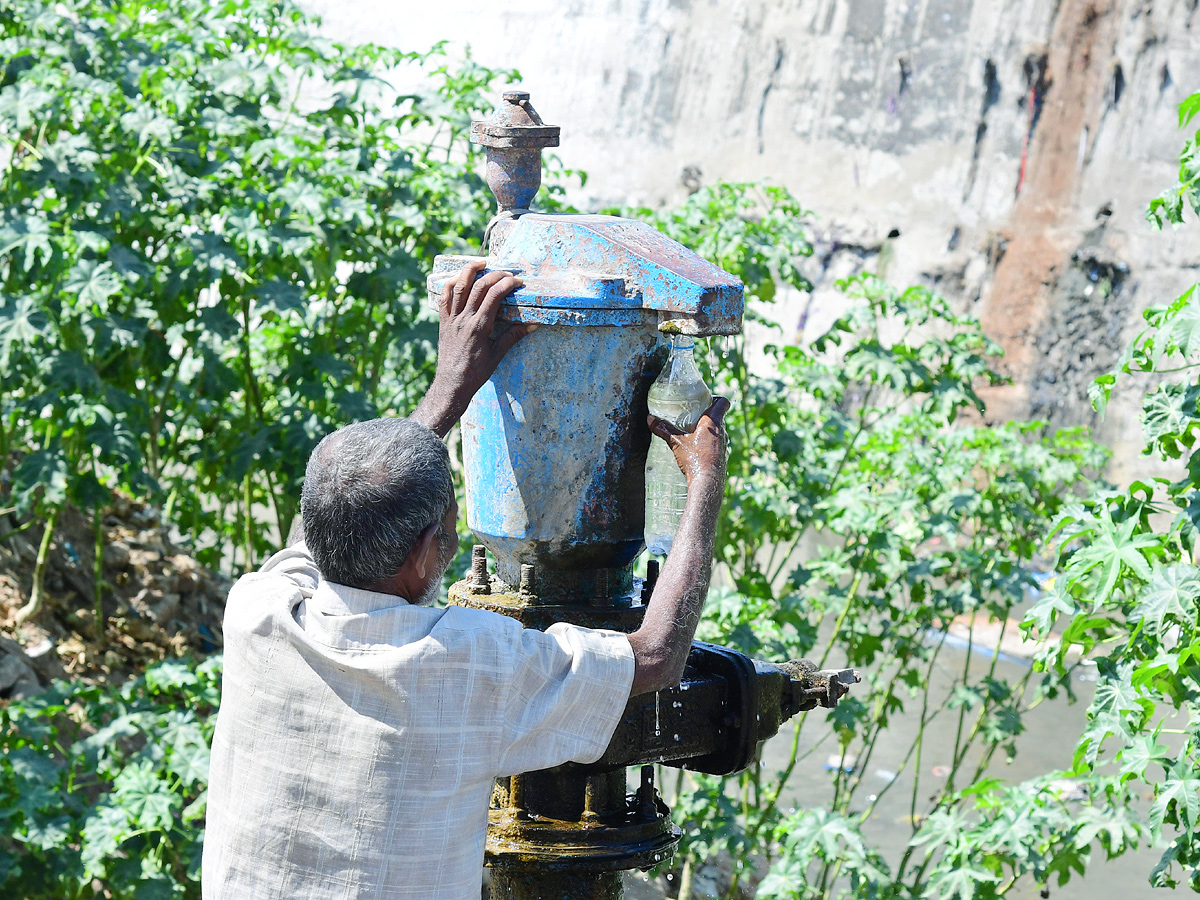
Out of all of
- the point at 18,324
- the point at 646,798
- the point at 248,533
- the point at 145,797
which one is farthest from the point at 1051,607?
the point at 248,533

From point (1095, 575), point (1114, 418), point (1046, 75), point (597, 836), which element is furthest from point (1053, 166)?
point (597, 836)

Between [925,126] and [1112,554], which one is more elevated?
[925,126]

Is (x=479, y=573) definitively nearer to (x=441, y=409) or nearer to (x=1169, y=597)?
(x=441, y=409)

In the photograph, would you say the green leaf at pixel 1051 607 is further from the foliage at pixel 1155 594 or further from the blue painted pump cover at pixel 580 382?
the blue painted pump cover at pixel 580 382

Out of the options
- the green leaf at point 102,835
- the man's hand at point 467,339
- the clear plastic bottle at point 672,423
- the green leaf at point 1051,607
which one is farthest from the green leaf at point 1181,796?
the green leaf at point 102,835

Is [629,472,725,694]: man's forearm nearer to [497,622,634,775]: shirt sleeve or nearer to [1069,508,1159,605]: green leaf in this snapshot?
[497,622,634,775]: shirt sleeve

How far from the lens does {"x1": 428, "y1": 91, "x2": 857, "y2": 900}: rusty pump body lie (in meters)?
1.56

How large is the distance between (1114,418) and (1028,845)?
8084mm

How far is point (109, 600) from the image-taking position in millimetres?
5168

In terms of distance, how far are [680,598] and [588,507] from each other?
8.9 inches

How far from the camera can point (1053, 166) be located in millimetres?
10945

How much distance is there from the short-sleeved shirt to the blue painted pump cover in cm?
24

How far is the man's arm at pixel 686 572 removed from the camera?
4.69ft

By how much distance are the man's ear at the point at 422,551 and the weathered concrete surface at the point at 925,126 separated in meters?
9.63
